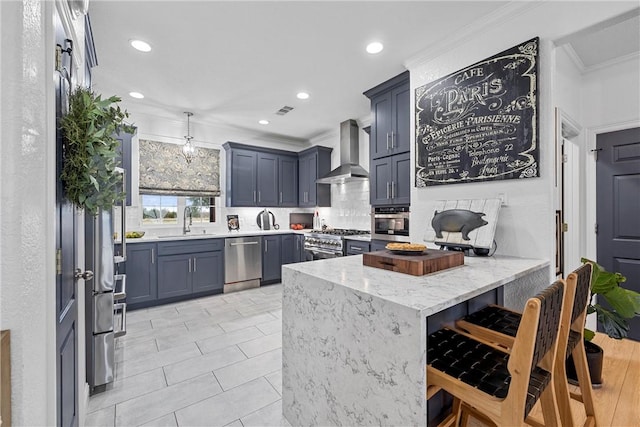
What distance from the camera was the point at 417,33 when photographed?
2439 millimetres

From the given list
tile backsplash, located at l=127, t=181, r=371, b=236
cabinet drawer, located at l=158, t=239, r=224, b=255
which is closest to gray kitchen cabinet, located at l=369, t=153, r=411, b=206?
tile backsplash, located at l=127, t=181, r=371, b=236

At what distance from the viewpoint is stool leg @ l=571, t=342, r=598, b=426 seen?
1562 millimetres

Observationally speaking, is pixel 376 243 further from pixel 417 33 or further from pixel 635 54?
pixel 635 54

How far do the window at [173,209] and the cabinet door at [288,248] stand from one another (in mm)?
1286

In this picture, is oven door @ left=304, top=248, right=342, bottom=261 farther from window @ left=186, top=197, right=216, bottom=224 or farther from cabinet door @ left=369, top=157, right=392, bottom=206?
window @ left=186, top=197, right=216, bottom=224

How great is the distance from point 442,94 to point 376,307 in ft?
7.21

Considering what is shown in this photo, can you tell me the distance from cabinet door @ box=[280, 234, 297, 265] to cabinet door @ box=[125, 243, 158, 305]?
1.95 m

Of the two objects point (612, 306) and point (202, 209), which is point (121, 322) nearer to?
point (202, 209)

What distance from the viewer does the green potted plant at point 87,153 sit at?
3.83 ft

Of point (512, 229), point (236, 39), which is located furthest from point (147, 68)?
point (512, 229)

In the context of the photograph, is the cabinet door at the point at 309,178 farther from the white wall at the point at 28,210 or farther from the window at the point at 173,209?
the white wall at the point at 28,210

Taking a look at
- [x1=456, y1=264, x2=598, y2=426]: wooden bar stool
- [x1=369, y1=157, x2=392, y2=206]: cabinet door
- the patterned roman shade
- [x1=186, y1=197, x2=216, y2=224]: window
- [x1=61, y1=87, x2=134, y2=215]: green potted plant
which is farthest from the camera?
[x1=186, y1=197, x2=216, y2=224]: window

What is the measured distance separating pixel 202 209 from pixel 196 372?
123 inches

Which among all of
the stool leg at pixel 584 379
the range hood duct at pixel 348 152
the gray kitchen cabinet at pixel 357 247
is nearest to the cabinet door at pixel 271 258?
the range hood duct at pixel 348 152
